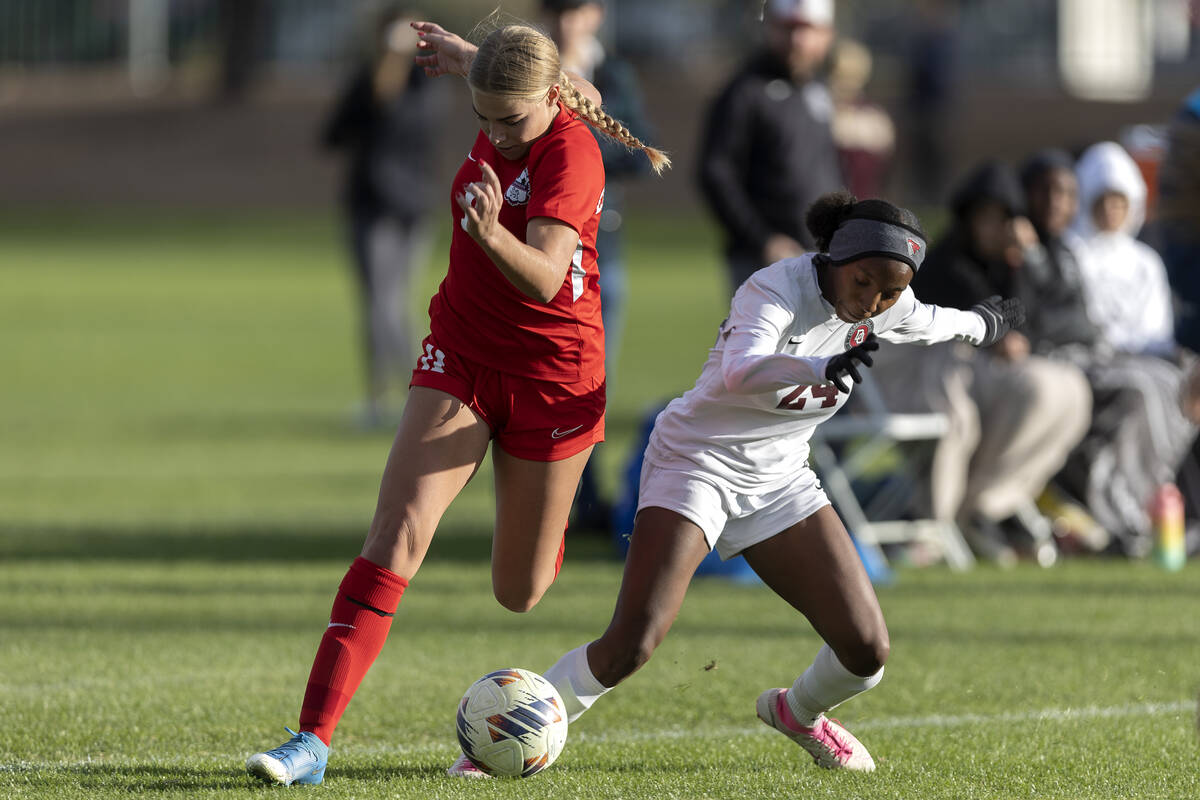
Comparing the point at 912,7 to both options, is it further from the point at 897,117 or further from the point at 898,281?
the point at 898,281

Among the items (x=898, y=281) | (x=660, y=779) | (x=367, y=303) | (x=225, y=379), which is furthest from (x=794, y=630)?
(x=225, y=379)

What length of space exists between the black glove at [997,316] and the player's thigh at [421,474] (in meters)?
1.50

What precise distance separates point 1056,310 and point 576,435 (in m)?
5.44

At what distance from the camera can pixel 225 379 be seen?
1884 centimetres

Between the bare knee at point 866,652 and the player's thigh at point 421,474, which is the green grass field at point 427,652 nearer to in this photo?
the bare knee at point 866,652

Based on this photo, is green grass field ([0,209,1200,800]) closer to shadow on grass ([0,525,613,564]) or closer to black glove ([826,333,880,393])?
shadow on grass ([0,525,613,564])

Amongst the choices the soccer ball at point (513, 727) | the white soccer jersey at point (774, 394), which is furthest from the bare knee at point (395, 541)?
the white soccer jersey at point (774, 394)

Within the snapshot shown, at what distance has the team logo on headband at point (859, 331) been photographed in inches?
205

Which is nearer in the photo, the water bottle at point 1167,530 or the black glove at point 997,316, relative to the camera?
the black glove at point 997,316

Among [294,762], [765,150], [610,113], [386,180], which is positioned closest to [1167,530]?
[765,150]

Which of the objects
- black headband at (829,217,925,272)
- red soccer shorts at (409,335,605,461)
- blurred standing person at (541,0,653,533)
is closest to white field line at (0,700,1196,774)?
red soccer shorts at (409,335,605,461)

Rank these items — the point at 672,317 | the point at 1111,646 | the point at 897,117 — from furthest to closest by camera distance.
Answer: the point at 897,117
the point at 672,317
the point at 1111,646

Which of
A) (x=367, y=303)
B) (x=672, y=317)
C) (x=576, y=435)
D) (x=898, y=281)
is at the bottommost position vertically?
(x=672, y=317)

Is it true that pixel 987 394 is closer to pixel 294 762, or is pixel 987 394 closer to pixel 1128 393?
pixel 1128 393
